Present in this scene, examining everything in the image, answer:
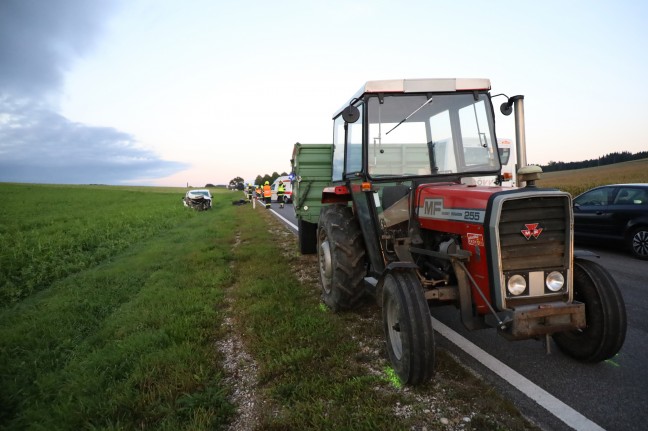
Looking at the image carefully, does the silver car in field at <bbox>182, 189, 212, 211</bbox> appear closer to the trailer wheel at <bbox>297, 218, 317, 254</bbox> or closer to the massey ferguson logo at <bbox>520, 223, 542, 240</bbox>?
the trailer wheel at <bbox>297, 218, 317, 254</bbox>

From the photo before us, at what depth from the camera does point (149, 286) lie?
6.18 m

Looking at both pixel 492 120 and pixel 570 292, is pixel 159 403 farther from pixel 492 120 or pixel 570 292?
pixel 492 120

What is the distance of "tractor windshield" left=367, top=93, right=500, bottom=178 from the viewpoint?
13.1ft

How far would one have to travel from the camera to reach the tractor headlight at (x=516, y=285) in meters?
2.89

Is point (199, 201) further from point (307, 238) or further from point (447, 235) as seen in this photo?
point (447, 235)

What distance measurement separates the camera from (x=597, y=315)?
3.00 meters

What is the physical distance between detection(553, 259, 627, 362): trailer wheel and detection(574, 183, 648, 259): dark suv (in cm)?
549

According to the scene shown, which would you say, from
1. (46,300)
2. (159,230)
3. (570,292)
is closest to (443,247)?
(570,292)

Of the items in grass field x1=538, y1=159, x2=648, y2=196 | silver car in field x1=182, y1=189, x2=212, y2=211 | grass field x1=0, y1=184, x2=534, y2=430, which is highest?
grass field x1=538, y1=159, x2=648, y2=196

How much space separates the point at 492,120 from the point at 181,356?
3.82 m

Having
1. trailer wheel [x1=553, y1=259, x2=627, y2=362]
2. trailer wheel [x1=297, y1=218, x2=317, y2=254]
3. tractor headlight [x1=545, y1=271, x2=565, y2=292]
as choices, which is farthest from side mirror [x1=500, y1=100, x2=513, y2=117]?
trailer wheel [x1=297, y1=218, x2=317, y2=254]

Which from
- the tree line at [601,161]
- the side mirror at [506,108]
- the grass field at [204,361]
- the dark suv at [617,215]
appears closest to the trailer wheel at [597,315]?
the grass field at [204,361]

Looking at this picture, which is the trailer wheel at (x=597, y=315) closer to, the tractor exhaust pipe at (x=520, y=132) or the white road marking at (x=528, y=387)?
the white road marking at (x=528, y=387)

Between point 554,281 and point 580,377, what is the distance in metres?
0.77
